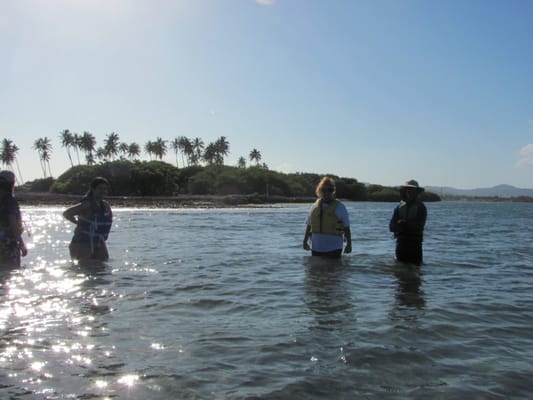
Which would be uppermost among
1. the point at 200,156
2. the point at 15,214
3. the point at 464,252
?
the point at 200,156

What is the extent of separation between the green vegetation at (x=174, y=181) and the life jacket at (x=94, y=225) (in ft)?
315

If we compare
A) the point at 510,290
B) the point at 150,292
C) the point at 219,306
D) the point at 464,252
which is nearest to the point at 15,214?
the point at 150,292

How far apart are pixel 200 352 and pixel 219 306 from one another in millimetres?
1996

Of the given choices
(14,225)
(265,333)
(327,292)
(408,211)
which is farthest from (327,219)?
(14,225)

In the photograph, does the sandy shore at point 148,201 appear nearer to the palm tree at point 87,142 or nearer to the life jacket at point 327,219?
the palm tree at point 87,142

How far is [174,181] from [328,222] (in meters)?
107

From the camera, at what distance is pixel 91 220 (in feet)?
28.5

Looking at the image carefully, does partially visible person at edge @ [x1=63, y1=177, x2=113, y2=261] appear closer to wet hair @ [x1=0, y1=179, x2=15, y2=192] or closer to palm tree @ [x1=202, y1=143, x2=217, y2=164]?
wet hair @ [x1=0, y1=179, x2=15, y2=192]

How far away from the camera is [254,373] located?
4.12 meters

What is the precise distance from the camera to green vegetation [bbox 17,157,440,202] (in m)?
104

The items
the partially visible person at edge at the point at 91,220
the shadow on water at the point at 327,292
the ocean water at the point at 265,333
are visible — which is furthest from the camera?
the partially visible person at edge at the point at 91,220

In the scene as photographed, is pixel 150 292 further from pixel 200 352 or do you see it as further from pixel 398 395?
pixel 398 395

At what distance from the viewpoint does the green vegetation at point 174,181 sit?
104 metres

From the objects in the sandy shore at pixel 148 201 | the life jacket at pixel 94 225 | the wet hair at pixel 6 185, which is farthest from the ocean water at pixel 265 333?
the sandy shore at pixel 148 201
